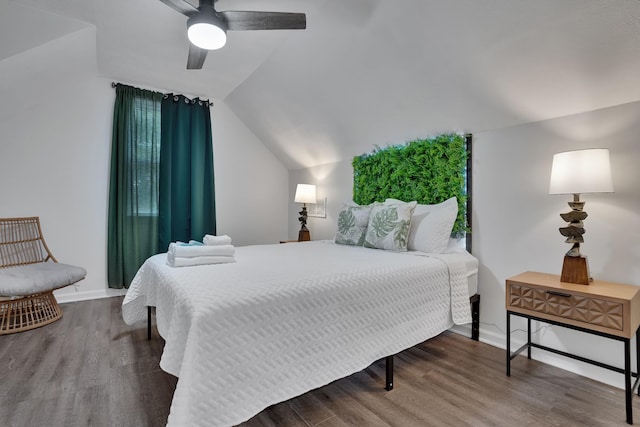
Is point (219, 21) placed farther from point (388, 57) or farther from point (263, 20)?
point (388, 57)

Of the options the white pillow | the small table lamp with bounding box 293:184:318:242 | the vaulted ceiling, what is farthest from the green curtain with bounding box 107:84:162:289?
the white pillow

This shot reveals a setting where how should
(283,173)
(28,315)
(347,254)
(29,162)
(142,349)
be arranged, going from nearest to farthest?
(142,349) → (347,254) → (28,315) → (29,162) → (283,173)

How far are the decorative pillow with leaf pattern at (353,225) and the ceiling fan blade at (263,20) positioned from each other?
5.47ft

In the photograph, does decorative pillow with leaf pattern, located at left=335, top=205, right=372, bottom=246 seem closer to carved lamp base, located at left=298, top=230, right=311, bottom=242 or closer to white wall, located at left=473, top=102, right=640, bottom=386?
white wall, located at left=473, top=102, right=640, bottom=386

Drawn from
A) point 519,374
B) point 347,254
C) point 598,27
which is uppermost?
point 598,27

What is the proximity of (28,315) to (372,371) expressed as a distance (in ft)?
10.1

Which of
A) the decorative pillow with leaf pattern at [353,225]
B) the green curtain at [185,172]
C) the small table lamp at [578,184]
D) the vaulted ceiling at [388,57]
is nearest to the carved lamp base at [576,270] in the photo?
the small table lamp at [578,184]

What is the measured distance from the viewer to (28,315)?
9.18 ft

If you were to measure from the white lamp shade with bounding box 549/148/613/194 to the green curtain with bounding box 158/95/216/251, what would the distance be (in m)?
3.77

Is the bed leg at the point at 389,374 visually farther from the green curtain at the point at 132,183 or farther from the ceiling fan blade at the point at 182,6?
the green curtain at the point at 132,183

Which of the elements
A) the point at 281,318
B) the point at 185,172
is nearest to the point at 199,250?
the point at 281,318

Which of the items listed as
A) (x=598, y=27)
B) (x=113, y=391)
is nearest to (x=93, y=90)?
(x=113, y=391)

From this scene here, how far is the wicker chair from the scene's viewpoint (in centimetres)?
254

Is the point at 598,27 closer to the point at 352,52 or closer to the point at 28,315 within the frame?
the point at 352,52
